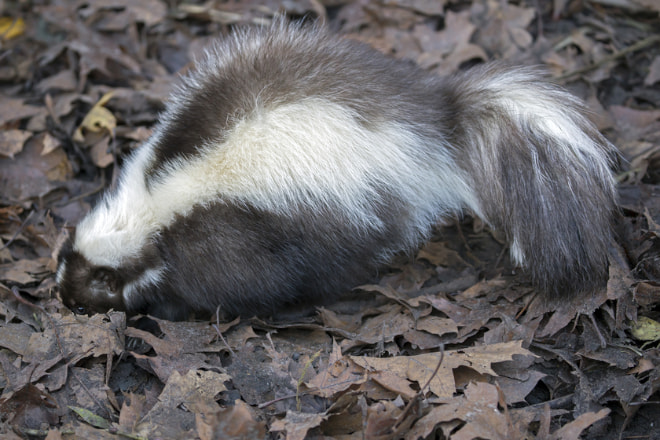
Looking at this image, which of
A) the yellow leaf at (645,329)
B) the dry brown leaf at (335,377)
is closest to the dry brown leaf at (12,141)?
the dry brown leaf at (335,377)

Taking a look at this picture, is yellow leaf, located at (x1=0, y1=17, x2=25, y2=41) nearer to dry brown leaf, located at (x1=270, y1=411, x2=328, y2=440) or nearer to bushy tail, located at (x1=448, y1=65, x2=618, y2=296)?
bushy tail, located at (x1=448, y1=65, x2=618, y2=296)

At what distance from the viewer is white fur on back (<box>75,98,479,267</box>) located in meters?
3.24

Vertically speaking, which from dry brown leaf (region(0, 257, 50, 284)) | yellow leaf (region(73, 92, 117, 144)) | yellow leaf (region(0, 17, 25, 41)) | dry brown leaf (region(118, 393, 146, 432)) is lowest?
dry brown leaf (region(0, 257, 50, 284))

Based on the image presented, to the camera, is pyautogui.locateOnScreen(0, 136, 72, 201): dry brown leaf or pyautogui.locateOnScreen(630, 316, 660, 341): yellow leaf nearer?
pyautogui.locateOnScreen(630, 316, 660, 341): yellow leaf

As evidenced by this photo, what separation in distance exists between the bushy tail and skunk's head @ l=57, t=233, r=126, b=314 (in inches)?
89.6

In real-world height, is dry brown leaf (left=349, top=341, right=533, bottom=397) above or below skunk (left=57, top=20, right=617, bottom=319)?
below

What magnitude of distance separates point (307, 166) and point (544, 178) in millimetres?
1254

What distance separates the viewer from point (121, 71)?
5.27 metres

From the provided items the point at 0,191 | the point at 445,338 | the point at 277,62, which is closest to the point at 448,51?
the point at 277,62

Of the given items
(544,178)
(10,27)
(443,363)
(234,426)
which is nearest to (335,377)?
(443,363)

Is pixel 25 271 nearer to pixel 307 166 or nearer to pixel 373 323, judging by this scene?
pixel 307 166

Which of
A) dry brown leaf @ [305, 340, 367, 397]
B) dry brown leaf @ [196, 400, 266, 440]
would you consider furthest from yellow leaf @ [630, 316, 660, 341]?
dry brown leaf @ [196, 400, 266, 440]

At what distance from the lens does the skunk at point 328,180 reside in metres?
3.20

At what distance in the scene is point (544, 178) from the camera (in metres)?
3.16
